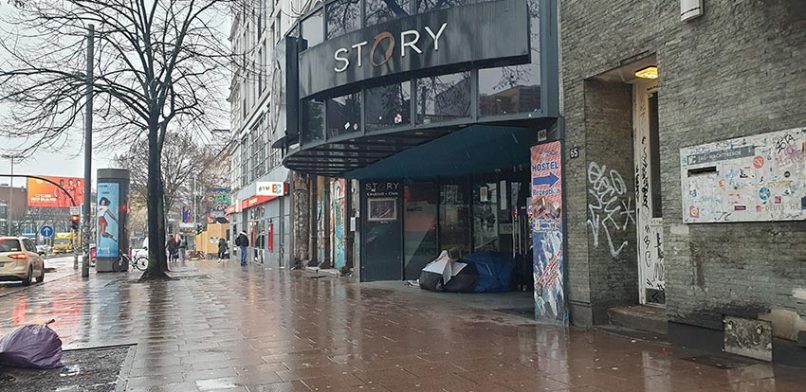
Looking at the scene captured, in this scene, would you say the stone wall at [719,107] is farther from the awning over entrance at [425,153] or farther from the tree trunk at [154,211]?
the tree trunk at [154,211]

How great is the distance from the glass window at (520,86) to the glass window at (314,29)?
438cm

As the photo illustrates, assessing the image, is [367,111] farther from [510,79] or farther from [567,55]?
[567,55]

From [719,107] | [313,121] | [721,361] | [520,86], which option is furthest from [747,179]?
[313,121]

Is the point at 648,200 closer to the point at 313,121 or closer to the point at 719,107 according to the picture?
the point at 719,107

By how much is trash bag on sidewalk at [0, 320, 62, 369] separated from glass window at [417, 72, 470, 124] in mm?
6143

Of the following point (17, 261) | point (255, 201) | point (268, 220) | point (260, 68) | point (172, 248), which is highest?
point (260, 68)

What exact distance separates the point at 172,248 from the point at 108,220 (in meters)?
13.3

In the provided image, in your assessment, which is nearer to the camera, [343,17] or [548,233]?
[548,233]

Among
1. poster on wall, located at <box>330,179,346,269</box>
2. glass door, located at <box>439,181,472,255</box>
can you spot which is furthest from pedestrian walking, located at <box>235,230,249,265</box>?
glass door, located at <box>439,181,472,255</box>

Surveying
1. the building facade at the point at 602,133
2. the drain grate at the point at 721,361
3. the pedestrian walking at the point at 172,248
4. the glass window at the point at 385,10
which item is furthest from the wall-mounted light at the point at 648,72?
the pedestrian walking at the point at 172,248

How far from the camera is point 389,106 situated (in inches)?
426

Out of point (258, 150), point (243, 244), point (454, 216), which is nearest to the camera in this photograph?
point (454, 216)

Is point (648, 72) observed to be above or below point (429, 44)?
below

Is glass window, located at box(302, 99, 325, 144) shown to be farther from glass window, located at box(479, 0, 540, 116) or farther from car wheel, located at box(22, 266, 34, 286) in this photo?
car wheel, located at box(22, 266, 34, 286)
